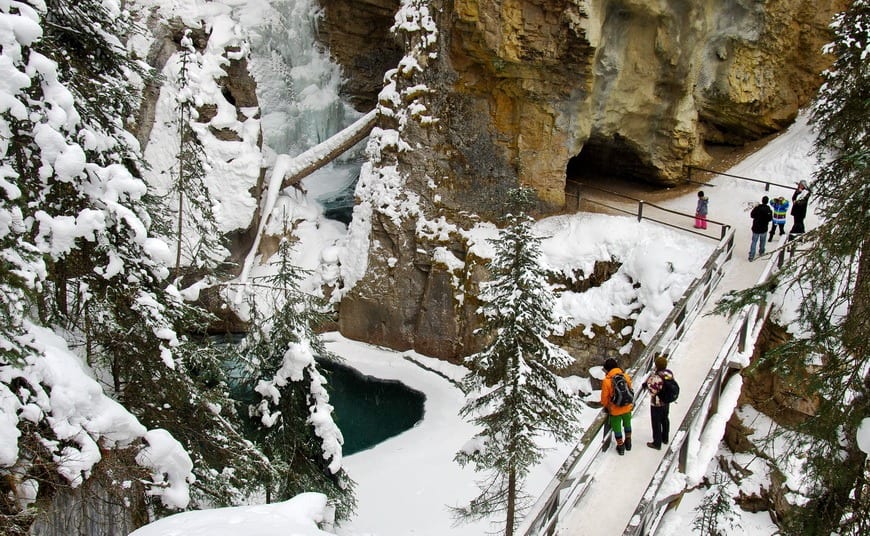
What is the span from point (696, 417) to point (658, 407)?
0.55 metres

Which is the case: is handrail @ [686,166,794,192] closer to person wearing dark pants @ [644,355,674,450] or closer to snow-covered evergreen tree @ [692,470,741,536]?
snow-covered evergreen tree @ [692,470,741,536]

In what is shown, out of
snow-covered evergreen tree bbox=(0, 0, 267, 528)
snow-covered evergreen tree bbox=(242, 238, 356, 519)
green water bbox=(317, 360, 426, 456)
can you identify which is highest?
snow-covered evergreen tree bbox=(0, 0, 267, 528)

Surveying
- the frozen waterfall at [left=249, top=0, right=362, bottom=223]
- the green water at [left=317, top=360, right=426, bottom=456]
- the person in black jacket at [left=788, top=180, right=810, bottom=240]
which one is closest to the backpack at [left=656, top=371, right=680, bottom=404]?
the person in black jacket at [left=788, top=180, right=810, bottom=240]

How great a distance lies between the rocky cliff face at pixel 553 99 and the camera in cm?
1844

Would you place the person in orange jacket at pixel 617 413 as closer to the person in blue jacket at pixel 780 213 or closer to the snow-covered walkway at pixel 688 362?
the snow-covered walkway at pixel 688 362

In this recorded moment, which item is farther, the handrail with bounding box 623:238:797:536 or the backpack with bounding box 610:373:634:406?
the backpack with bounding box 610:373:634:406

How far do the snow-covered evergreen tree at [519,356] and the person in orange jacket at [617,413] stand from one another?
2.18 m

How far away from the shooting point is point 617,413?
910 centimetres

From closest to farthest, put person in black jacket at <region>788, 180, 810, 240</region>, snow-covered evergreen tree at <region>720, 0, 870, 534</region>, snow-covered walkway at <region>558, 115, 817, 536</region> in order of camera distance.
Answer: snow-covered evergreen tree at <region>720, 0, 870, 534</region> → snow-covered walkway at <region>558, 115, 817, 536</region> → person in black jacket at <region>788, 180, 810, 240</region>

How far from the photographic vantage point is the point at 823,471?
6328 millimetres

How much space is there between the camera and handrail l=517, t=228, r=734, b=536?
317 inches

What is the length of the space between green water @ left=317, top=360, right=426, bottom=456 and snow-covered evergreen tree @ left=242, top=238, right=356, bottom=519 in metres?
5.45

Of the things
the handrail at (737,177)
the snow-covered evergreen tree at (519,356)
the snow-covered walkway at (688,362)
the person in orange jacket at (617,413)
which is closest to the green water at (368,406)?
the snow-covered evergreen tree at (519,356)

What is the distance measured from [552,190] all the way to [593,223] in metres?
1.72
